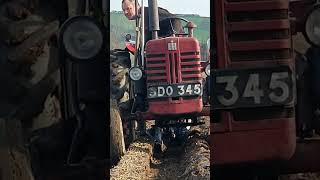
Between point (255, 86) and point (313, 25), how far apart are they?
0.29 m

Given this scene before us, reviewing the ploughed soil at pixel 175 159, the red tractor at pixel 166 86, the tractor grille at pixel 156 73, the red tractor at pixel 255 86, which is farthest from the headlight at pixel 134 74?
the red tractor at pixel 255 86

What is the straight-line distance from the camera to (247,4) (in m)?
2.06

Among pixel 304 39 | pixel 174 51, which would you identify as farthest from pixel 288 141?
pixel 174 51

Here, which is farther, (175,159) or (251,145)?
(175,159)

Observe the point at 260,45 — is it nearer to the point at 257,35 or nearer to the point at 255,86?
the point at 257,35

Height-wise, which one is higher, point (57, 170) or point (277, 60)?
point (277, 60)

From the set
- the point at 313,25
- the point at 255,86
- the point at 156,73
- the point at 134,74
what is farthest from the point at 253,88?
the point at 156,73

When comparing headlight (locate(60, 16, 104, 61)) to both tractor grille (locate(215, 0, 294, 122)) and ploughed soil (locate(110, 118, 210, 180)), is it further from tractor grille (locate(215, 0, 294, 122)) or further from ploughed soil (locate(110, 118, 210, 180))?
ploughed soil (locate(110, 118, 210, 180))

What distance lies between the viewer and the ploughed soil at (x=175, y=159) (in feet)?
12.1

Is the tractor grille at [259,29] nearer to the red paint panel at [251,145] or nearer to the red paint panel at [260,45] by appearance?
the red paint panel at [260,45]

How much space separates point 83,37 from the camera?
1.77m

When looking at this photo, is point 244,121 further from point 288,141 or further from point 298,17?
point 298,17

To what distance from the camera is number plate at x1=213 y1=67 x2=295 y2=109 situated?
1.94 metres

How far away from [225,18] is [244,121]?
0.35 m
